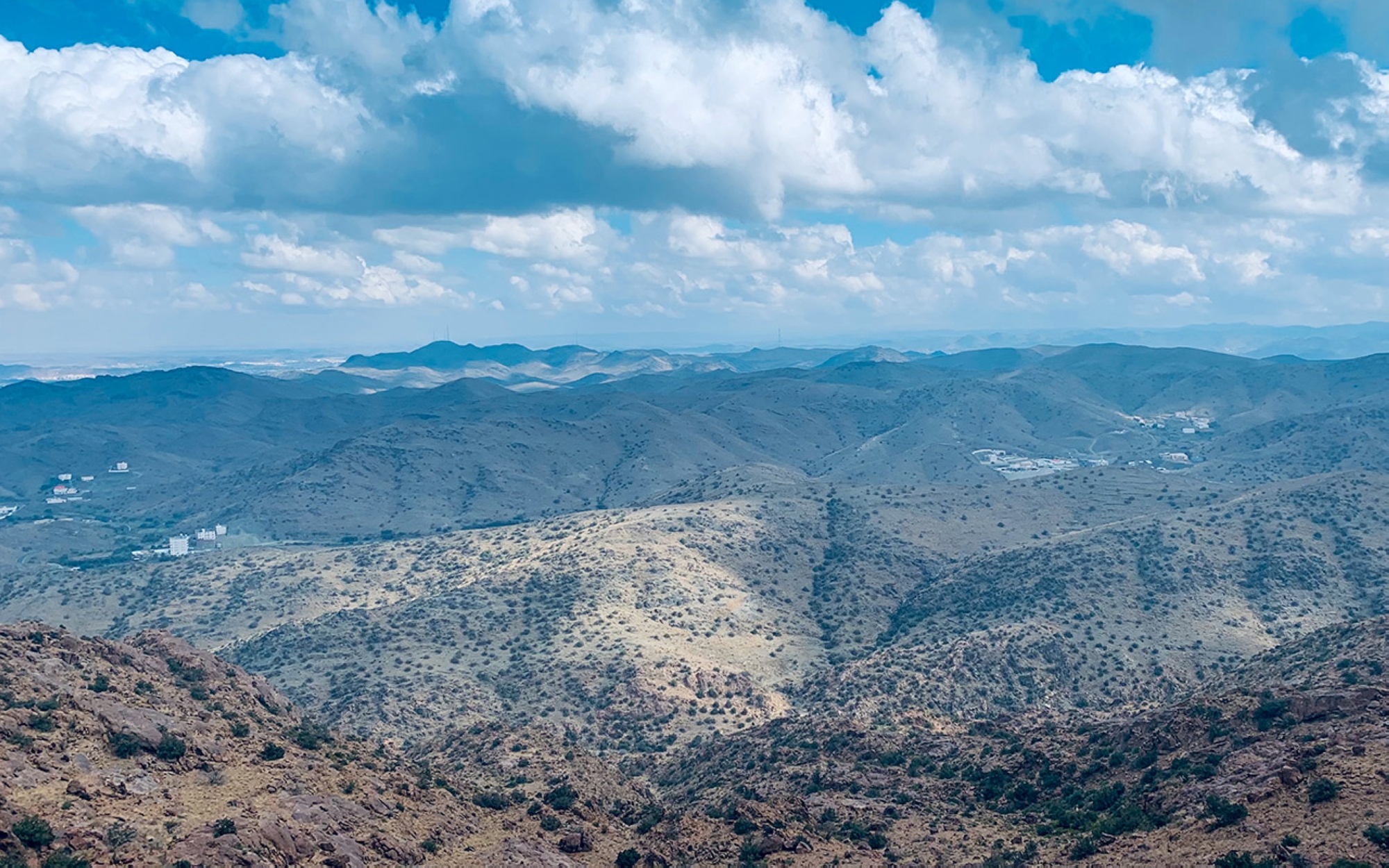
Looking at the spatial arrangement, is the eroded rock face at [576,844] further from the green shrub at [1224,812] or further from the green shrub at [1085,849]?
the green shrub at [1224,812]

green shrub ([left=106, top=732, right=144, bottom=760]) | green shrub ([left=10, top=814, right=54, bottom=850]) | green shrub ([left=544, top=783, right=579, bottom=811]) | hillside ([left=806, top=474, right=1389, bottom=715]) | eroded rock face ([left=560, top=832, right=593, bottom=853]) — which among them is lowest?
hillside ([left=806, top=474, right=1389, bottom=715])

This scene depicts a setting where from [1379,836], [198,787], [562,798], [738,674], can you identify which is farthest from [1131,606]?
[198,787]

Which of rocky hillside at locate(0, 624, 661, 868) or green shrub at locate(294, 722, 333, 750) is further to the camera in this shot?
green shrub at locate(294, 722, 333, 750)

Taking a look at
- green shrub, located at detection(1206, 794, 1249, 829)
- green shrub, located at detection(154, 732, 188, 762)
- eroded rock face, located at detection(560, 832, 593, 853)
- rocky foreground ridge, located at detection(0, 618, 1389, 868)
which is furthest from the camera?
eroded rock face, located at detection(560, 832, 593, 853)

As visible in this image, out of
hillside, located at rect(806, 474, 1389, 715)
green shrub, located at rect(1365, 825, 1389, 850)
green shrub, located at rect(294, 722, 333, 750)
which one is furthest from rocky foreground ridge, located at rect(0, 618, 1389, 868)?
hillside, located at rect(806, 474, 1389, 715)

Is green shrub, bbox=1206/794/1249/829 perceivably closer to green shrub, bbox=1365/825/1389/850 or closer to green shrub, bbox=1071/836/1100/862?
green shrub, bbox=1071/836/1100/862

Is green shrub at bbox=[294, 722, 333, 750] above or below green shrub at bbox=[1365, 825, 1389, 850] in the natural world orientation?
below

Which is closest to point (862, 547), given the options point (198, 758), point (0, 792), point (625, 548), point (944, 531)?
point (944, 531)

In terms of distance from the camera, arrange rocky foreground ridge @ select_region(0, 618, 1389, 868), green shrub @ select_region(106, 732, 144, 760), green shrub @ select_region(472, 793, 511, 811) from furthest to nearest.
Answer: green shrub @ select_region(472, 793, 511, 811), green shrub @ select_region(106, 732, 144, 760), rocky foreground ridge @ select_region(0, 618, 1389, 868)

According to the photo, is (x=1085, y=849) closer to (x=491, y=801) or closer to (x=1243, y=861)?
(x=1243, y=861)

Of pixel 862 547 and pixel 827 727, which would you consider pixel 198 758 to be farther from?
pixel 862 547

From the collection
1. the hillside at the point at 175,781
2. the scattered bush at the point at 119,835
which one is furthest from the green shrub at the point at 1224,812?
the scattered bush at the point at 119,835
